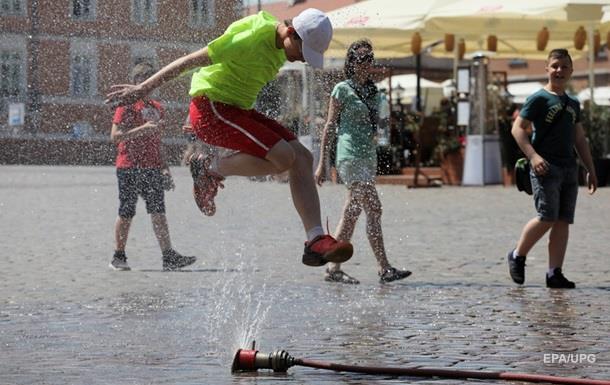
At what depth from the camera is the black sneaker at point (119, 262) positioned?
469 inches

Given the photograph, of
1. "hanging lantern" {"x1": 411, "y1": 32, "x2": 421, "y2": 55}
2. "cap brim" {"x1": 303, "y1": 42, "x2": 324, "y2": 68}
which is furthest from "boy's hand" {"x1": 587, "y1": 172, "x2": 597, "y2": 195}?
"hanging lantern" {"x1": 411, "y1": 32, "x2": 421, "y2": 55}

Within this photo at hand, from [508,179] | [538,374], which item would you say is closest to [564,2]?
[508,179]

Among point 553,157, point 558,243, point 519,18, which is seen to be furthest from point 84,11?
point 519,18

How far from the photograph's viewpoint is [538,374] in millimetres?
6250

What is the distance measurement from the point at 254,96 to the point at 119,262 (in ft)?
12.9

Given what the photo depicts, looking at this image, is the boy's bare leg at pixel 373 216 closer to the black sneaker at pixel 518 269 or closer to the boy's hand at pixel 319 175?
the boy's hand at pixel 319 175

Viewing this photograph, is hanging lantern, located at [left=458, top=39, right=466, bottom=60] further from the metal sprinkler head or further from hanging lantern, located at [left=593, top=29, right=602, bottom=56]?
the metal sprinkler head

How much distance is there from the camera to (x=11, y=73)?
43.1 ft

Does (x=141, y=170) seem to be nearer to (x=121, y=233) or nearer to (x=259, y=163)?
(x=121, y=233)

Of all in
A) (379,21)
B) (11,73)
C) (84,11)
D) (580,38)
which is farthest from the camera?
(379,21)

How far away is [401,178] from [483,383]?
74.9ft

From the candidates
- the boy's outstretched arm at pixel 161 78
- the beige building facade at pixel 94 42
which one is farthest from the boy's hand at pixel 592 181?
the boy's outstretched arm at pixel 161 78

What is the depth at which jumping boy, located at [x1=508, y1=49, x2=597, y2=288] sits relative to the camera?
34.4 ft
